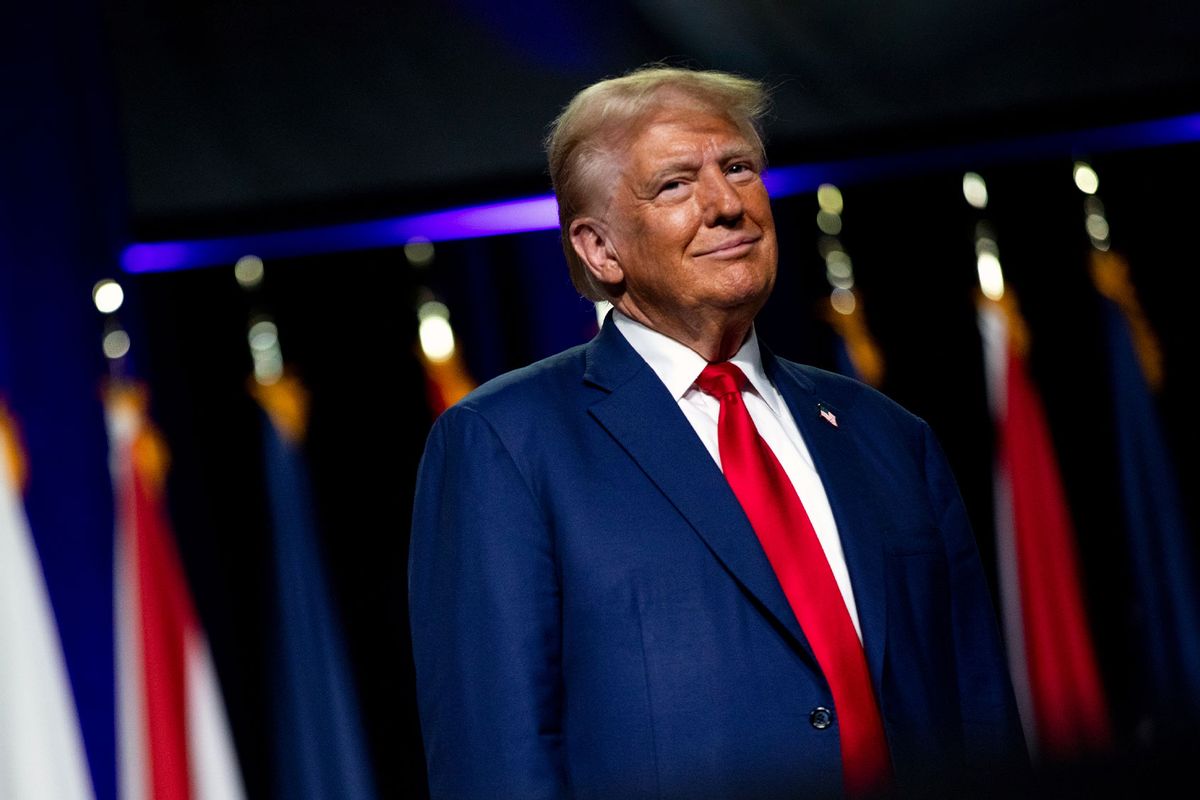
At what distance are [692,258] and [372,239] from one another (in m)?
1.73

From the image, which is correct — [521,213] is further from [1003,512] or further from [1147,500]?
[1147,500]

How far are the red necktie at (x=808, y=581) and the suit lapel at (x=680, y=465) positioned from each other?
29mm

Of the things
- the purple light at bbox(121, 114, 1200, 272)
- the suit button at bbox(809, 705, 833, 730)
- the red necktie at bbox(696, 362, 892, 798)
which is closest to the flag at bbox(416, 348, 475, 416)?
the purple light at bbox(121, 114, 1200, 272)

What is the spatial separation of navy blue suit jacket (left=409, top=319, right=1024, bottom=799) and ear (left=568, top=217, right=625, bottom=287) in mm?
149

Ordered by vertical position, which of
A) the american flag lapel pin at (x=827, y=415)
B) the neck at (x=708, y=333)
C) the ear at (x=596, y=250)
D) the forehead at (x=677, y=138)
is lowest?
the american flag lapel pin at (x=827, y=415)

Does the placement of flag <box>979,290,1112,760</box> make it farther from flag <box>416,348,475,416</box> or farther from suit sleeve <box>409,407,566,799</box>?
suit sleeve <box>409,407,566,799</box>

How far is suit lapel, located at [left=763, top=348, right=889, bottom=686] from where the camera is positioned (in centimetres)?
152

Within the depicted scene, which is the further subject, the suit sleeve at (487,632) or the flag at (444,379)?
the flag at (444,379)

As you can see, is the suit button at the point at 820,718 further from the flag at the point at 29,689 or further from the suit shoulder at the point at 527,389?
the flag at the point at 29,689

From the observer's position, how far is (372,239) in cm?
324

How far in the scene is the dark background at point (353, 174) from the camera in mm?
3088

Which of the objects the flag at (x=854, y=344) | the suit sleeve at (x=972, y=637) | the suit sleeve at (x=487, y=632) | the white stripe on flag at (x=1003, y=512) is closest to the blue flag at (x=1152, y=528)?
the white stripe on flag at (x=1003, y=512)

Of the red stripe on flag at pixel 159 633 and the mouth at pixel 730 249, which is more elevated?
the mouth at pixel 730 249

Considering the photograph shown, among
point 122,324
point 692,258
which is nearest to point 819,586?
point 692,258
